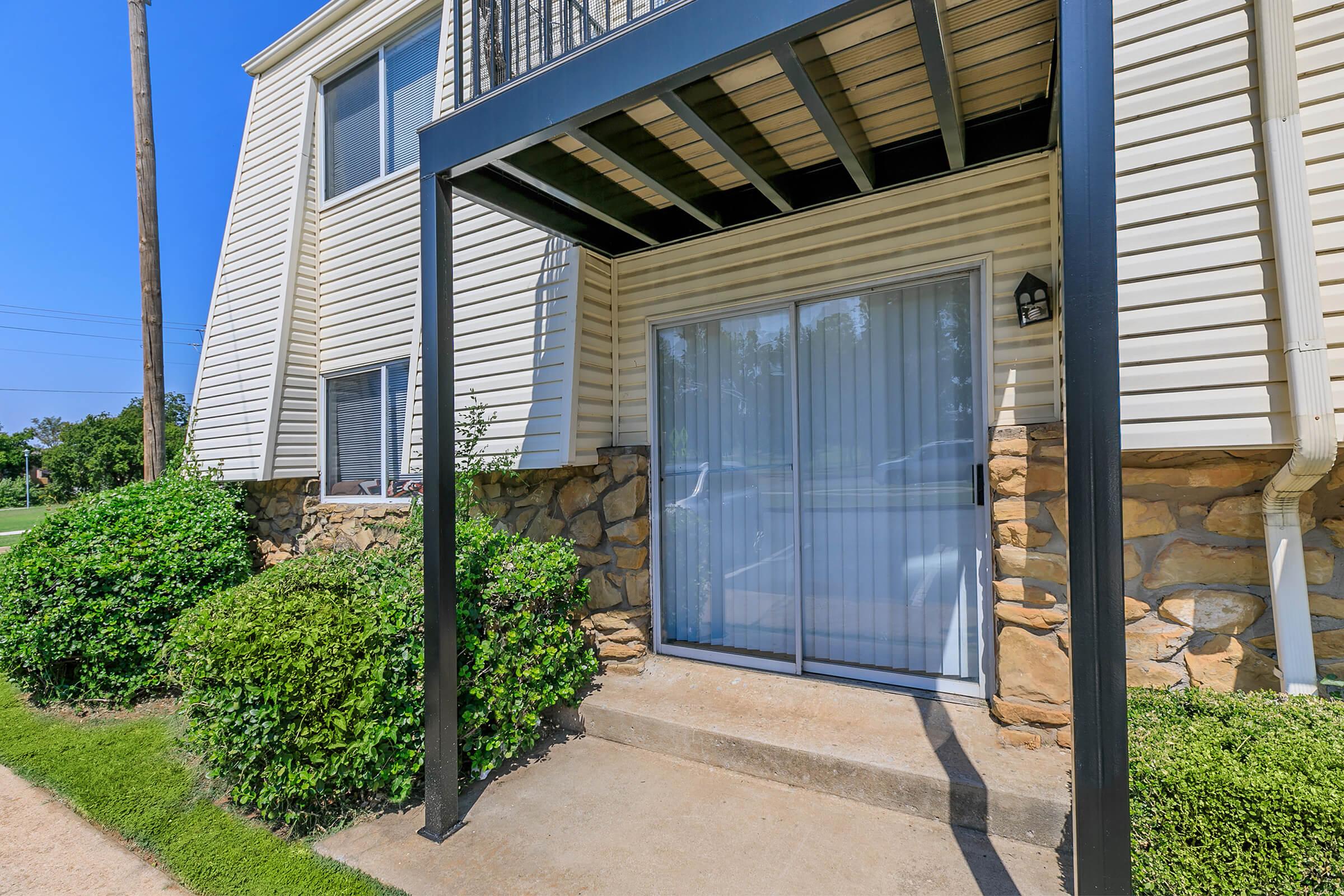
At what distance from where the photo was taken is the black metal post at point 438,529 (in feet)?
8.41

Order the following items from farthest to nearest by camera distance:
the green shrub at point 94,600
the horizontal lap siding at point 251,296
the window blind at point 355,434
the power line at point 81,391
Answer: the power line at point 81,391 < the horizontal lap siding at point 251,296 < the window blind at point 355,434 < the green shrub at point 94,600

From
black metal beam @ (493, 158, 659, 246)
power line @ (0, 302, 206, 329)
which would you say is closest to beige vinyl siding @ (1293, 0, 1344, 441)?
black metal beam @ (493, 158, 659, 246)

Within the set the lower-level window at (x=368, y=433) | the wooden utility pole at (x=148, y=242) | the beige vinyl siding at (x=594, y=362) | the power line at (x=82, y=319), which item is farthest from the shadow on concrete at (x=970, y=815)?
the power line at (x=82, y=319)

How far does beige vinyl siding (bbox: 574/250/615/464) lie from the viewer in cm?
375

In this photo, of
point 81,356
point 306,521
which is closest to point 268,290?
point 306,521

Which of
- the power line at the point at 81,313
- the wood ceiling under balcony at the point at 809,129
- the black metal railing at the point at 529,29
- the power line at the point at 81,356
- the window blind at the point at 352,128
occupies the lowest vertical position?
the wood ceiling under balcony at the point at 809,129

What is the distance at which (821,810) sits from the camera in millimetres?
2568

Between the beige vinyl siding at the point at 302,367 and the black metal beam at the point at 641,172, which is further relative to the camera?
the beige vinyl siding at the point at 302,367

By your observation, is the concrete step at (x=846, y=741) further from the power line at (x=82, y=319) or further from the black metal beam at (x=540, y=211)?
the power line at (x=82, y=319)

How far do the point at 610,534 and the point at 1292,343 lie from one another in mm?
3285

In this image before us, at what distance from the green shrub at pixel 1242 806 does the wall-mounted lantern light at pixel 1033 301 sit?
5.55 ft

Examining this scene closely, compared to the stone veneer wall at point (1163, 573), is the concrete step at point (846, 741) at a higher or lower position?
lower

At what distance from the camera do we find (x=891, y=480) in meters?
3.23

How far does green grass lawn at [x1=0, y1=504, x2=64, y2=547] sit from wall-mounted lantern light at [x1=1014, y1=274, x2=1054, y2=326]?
6.57 metres
